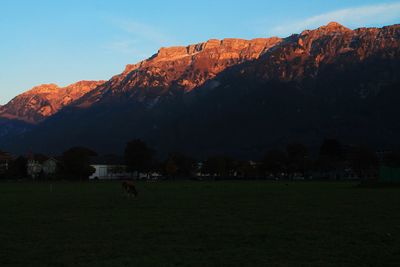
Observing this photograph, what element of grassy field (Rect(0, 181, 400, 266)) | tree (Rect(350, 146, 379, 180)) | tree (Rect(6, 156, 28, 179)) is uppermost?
tree (Rect(350, 146, 379, 180))

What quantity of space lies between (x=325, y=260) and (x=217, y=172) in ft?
584

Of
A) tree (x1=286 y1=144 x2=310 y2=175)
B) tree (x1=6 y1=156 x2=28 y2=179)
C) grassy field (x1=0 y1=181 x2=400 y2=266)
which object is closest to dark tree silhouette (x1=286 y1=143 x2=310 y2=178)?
tree (x1=286 y1=144 x2=310 y2=175)

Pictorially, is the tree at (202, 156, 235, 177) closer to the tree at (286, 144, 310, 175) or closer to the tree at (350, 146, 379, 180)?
the tree at (286, 144, 310, 175)

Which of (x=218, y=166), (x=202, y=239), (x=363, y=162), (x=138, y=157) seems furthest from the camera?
(x=218, y=166)

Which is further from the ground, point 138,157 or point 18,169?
point 138,157

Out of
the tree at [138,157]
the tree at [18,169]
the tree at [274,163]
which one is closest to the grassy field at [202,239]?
the tree at [18,169]

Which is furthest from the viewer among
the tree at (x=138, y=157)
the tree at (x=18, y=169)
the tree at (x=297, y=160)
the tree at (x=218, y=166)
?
the tree at (x=218, y=166)

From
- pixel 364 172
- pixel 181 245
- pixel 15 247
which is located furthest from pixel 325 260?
pixel 364 172

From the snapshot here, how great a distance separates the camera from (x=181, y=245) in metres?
18.5

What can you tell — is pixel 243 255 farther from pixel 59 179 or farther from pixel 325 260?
pixel 59 179

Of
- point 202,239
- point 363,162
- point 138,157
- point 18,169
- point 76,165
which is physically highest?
point 138,157

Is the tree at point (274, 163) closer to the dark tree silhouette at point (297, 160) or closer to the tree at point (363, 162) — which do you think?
the dark tree silhouette at point (297, 160)

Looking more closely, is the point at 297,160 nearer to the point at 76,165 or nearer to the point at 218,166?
the point at 218,166

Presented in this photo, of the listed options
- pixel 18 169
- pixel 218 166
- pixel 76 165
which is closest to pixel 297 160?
pixel 218 166
